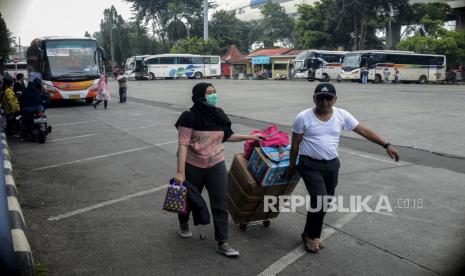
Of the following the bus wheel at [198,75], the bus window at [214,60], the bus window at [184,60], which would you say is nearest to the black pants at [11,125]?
the bus window at [184,60]

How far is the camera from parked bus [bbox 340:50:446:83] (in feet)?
124

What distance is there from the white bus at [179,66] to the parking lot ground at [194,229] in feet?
139

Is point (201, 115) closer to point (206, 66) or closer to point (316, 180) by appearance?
point (316, 180)


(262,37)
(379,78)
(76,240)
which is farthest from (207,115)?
(262,37)

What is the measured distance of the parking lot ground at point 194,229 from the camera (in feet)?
12.3

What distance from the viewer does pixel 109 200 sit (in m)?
5.64

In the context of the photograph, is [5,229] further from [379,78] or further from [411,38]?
[411,38]

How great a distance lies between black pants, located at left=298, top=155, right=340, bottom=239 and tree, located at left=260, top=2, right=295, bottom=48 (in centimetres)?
6739

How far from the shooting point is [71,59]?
1878 centimetres

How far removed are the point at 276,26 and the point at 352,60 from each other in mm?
33259

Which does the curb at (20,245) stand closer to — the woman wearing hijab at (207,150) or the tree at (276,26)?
the woman wearing hijab at (207,150)

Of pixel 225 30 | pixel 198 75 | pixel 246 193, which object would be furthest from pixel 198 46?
pixel 246 193

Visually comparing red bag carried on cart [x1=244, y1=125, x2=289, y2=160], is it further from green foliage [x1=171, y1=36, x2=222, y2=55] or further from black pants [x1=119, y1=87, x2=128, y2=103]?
green foliage [x1=171, y1=36, x2=222, y2=55]

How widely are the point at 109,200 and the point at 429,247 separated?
12.3 feet
